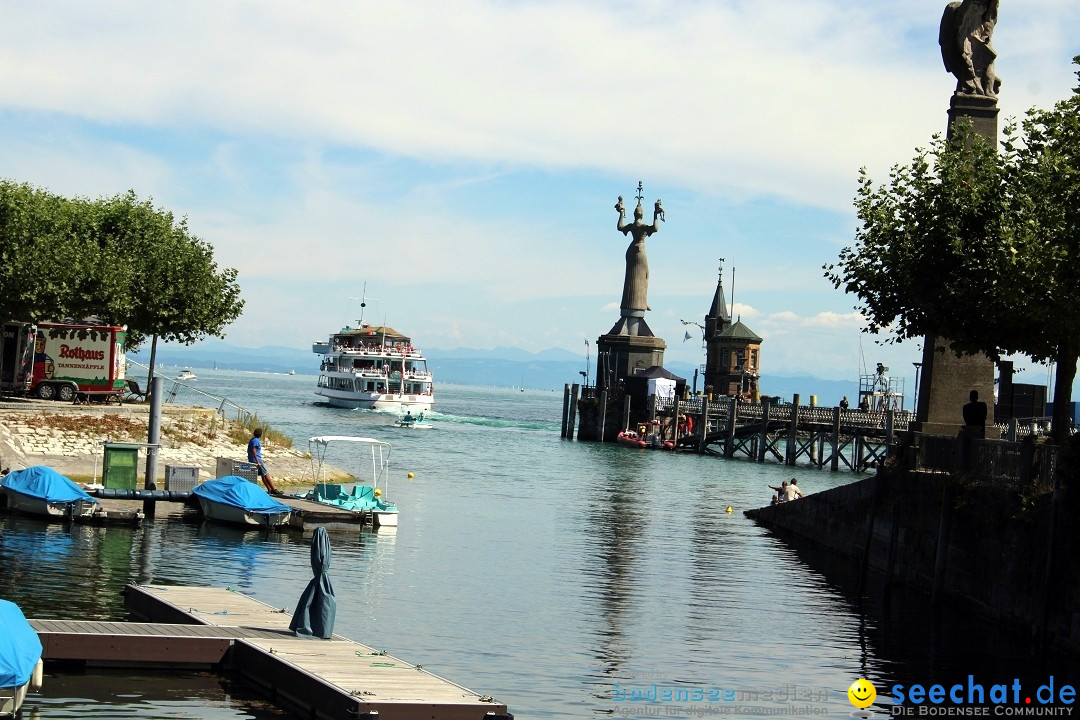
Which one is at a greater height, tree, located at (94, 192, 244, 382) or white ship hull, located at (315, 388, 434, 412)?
tree, located at (94, 192, 244, 382)

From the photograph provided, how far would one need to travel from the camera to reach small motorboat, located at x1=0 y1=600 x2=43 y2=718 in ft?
48.2

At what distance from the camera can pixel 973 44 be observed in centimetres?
Answer: 3509

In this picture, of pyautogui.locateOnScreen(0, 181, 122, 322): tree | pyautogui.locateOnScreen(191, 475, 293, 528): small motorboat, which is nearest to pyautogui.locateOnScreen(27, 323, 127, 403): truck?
pyautogui.locateOnScreen(0, 181, 122, 322): tree

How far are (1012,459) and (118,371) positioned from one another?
1336 inches

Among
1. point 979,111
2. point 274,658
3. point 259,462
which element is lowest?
point 274,658

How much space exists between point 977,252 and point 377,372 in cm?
11095

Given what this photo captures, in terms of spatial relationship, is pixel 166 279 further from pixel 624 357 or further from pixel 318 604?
pixel 624 357

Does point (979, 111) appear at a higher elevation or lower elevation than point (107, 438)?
higher

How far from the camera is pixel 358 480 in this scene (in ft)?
162

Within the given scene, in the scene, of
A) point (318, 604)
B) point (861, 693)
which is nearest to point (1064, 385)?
point (861, 693)

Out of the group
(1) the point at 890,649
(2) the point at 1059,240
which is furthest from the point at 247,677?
(2) the point at 1059,240

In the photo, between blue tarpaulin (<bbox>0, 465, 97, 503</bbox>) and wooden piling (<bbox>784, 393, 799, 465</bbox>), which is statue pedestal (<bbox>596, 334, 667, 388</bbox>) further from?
blue tarpaulin (<bbox>0, 465, 97, 503</bbox>)

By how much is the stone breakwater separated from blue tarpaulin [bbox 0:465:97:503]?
16.5 feet

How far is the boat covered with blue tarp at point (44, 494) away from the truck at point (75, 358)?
1663 cm
